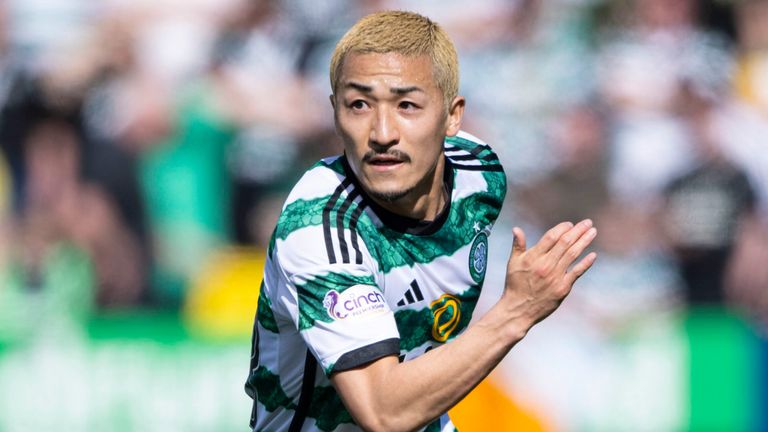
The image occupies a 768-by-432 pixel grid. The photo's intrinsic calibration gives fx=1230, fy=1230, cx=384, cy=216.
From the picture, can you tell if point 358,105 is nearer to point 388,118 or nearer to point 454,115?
point 388,118

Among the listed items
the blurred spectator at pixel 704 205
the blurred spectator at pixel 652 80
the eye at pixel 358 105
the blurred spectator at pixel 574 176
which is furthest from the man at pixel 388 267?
the blurred spectator at pixel 704 205

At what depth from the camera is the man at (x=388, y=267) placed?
3.82 metres

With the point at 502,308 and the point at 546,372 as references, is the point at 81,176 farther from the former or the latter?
the point at 502,308

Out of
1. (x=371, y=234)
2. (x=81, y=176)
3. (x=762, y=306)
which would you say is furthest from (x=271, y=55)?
(x=371, y=234)

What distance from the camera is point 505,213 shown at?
917 centimetres

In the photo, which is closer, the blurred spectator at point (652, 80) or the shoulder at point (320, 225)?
the shoulder at point (320, 225)

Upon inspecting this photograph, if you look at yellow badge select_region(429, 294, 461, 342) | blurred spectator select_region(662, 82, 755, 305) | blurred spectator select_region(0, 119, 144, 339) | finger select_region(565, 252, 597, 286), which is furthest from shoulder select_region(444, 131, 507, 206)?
blurred spectator select_region(0, 119, 144, 339)

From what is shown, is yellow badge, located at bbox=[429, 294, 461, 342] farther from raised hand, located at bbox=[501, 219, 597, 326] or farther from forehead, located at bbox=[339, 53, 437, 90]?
forehead, located at bbox=[339, 53, 437, 90]

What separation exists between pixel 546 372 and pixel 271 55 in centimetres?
312

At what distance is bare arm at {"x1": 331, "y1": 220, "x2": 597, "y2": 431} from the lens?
3777 mm

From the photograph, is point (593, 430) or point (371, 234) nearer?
point (371, 234)

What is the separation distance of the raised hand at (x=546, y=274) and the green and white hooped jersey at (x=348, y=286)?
42 centimetres

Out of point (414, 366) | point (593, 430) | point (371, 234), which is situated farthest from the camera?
point (593, 430)

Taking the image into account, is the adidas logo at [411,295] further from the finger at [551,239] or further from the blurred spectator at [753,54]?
the blurred spectator at [753,54]
